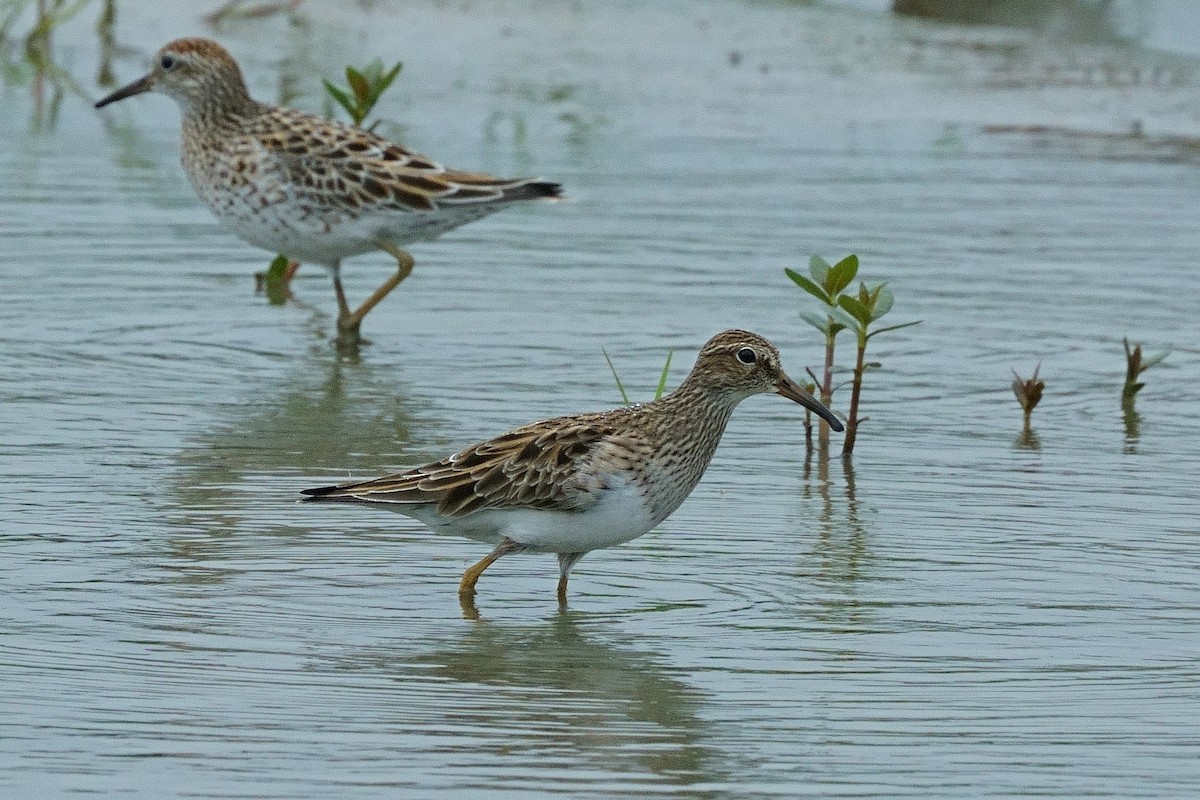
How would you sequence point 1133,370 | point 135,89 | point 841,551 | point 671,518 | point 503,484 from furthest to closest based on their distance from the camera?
1. point 135,89
2. point 1133,370
3. point 671,518
4. point 841,551
5. point 503,484

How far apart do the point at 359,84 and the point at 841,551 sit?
5.80m

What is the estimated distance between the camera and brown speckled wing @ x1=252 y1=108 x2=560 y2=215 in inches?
468

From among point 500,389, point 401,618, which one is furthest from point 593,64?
point 401,618

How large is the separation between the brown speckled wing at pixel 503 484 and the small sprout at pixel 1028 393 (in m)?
2.74

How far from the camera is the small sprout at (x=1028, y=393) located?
9.57m

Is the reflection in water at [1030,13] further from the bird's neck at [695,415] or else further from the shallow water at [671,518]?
the bird's neck at [695,415]

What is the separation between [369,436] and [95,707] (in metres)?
3.52

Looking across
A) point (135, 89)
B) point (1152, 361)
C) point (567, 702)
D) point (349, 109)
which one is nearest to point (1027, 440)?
point (1152, 361)

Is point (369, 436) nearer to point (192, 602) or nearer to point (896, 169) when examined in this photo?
point (192, 602)

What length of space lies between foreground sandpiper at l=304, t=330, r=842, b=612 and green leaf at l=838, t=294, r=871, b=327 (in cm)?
162

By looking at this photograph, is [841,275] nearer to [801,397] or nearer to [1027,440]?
[1027,440]

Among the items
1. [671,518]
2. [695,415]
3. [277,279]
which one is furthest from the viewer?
[277,279]

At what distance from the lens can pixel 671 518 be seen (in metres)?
8.34

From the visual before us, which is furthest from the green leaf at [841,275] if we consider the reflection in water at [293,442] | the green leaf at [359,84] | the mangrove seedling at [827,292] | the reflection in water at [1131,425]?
the green leaf at [359,84]
